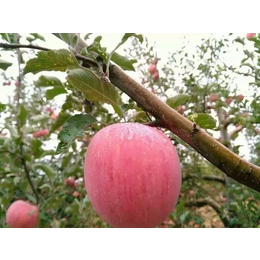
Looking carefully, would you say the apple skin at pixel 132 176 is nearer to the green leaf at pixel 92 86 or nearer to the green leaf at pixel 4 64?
the green leaf at pixel 92 86

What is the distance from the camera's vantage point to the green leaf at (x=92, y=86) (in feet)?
1.59

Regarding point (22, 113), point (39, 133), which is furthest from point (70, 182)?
point (22, 113)

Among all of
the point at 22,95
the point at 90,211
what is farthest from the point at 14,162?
the point at 22,95

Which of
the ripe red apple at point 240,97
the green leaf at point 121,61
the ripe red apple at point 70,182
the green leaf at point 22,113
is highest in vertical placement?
the green leaf at point 121,61

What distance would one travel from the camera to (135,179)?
49 cm

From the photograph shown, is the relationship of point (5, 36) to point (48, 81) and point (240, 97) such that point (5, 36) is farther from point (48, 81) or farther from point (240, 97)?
point (240, 97)

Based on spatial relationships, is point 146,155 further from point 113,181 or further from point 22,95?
point 22,95

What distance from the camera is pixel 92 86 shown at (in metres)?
0.51

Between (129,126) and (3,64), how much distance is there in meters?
0.33

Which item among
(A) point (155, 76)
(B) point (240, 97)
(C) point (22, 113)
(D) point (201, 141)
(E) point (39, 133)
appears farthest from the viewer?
(A) point (155, 76)

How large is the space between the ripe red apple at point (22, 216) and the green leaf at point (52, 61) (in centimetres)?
103

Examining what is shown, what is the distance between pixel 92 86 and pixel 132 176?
15 centimetres

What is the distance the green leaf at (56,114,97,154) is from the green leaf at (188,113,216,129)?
0.56 feet

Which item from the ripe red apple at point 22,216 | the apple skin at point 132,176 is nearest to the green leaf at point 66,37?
the apple skin at point 132,176
